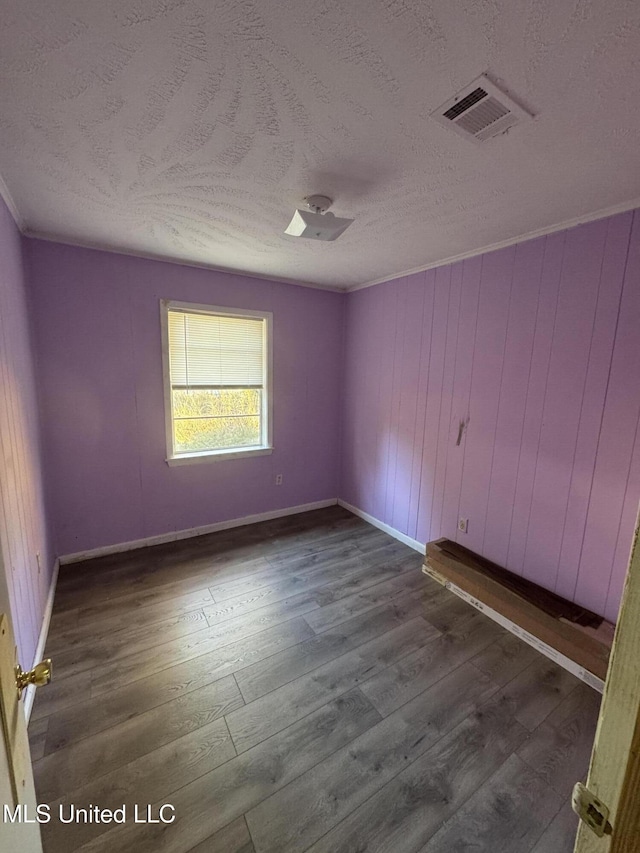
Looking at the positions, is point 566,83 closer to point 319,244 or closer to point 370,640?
point 319,244

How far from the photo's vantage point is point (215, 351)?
3174mm

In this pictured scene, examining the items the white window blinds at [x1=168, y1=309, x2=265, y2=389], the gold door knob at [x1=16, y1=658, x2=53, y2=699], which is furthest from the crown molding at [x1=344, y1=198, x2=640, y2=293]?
the gold door knob at [x1=16, y1=658, x2=53, y2=699]

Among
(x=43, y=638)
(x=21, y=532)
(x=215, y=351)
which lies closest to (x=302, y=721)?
(x=43, y=638)

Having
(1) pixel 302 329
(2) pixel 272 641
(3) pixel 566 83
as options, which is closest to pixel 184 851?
(2) pixel 272 641

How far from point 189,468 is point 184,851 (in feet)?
7.85

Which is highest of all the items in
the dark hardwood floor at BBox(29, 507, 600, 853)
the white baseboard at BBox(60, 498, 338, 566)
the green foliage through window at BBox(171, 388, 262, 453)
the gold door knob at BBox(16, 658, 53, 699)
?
the green foliage through window at BBox(171, 388, 262, 453)

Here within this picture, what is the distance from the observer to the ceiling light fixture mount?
1678mm

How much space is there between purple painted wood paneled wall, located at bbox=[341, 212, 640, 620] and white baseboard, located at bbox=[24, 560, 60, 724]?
268cm

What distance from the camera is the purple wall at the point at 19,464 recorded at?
1.56 m

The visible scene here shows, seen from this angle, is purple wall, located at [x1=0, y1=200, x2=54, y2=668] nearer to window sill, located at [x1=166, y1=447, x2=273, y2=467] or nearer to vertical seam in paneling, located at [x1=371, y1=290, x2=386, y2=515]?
window sill, located at [x1=166, y1=447, x2=273, y2=467]

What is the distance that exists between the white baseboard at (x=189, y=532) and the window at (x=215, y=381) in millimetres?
674

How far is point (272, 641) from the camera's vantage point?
2006mm

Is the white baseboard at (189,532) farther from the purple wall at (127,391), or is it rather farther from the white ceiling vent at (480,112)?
the white ceiling vent at (480,112)

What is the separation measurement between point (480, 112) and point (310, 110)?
58 centimetres
